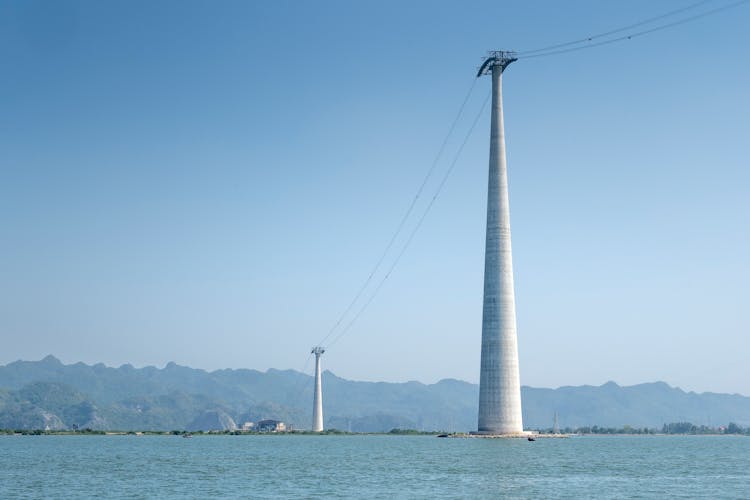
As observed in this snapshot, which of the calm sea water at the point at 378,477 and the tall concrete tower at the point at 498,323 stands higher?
the tall concrete tower at the point at 498,323

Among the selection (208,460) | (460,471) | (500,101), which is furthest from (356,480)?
(500,101)

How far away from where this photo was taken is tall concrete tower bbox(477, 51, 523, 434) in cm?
15162

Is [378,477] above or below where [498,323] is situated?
below

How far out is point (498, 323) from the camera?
152 meters

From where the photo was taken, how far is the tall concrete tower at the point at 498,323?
152 meters

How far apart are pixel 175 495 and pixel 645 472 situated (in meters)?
51.6

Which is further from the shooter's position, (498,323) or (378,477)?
(498,323)

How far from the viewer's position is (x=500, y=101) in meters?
162

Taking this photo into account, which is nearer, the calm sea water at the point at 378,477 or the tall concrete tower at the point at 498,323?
the calm sea water at the point at 378,477

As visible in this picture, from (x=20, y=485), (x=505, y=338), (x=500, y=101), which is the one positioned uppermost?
(x=500, y=101)

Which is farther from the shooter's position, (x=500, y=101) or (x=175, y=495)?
(x=500, y=101)

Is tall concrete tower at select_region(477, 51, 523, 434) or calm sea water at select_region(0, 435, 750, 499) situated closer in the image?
calm sea water at select_region(0, 435, 750, 499)

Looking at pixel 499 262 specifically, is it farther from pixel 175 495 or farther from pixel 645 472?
pixel 175 495

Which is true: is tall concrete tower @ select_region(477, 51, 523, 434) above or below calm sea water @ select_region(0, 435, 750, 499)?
above
